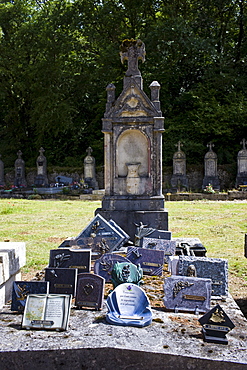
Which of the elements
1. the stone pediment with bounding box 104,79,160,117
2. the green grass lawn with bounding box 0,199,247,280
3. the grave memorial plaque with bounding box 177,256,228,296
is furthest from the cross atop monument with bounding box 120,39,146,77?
the grave memorial plaque with bounding box 177,256,228,296

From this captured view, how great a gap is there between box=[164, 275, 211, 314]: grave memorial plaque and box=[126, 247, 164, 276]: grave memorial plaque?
1.22 m

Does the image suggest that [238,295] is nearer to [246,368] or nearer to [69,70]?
[246,368]

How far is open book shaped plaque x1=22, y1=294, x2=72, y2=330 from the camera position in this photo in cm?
356

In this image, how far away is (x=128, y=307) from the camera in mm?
3848

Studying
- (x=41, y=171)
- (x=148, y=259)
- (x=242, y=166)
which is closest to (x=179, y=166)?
(x=242, y=166)

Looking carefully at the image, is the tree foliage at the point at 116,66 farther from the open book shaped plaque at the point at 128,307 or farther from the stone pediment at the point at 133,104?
the open book shaped plaque at the point at 128,307

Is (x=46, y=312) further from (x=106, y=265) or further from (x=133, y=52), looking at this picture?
(x=133, y=52)

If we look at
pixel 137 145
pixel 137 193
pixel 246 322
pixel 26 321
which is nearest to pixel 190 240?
pixel 137 193

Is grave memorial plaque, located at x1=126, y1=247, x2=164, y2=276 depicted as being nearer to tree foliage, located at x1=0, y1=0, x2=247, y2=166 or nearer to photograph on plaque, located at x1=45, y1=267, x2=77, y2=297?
photograph on plaque, located at x1=45, y1=267, x2=77, y2=297

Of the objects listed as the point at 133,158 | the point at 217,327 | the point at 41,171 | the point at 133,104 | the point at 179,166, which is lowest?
the point at 217,327

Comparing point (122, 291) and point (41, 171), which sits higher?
point (41, 171)

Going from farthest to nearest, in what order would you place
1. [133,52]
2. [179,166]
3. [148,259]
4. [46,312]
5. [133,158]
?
[179,166] < [133,52] < [133,158] < [148,259] < [46,312]

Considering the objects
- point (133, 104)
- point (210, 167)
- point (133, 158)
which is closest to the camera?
point (133, 104)

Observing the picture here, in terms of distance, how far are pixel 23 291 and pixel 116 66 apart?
1010 inches
